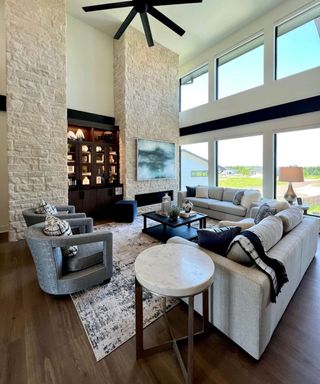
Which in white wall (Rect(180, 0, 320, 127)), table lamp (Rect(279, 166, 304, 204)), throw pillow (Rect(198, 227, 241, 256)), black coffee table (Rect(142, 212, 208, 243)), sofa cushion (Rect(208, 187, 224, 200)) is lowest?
black coffee table (Rect(142, 212, 208, 243))

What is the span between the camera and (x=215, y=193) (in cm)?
583

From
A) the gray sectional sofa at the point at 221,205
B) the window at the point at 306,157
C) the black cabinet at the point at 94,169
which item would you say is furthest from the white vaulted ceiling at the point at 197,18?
the gray sectional sofa at the point at 221,205

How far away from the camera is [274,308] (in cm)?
160

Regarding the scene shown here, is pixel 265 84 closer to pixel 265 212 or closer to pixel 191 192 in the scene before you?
pixel 191 192

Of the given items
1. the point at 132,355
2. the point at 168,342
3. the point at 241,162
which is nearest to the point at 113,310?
the point at 132,355

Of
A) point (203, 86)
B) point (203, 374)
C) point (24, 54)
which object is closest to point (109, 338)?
point (203, 374)

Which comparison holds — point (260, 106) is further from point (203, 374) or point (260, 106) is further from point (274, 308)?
point (203, 374)

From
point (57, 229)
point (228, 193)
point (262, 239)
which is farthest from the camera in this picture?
point (228, 193)

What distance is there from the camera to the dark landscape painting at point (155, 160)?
616 centimetres

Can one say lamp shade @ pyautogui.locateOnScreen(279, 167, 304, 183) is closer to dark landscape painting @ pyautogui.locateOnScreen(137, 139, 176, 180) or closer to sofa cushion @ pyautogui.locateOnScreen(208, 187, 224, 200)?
sofa cushion @ pyautogui.locateOnScreen(208, 187, 224, 200)

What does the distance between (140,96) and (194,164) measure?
2983 millimetres

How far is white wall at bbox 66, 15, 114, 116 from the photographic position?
17.1ft

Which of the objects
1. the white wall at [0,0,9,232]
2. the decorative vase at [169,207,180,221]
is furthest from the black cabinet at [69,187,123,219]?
the decorative vase at [169,207,180,221]

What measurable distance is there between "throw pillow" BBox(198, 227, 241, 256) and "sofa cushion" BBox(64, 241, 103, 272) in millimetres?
1265
